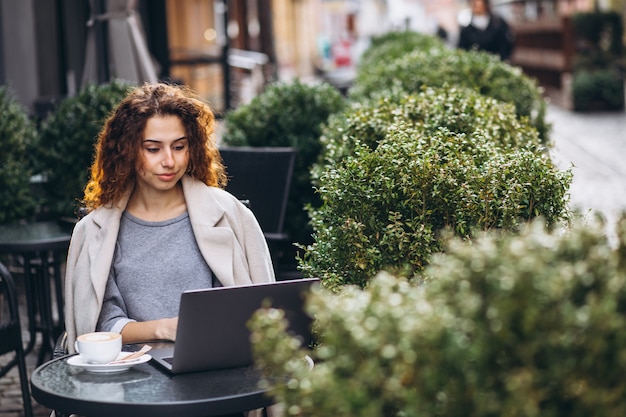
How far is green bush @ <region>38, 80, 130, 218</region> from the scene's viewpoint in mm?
6430

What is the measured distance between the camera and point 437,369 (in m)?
1.79

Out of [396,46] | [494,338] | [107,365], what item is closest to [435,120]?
[107,365]

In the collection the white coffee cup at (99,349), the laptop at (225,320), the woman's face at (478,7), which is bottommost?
the white coffee cup at (99,349)

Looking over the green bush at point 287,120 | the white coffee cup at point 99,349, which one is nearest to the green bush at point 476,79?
the green bush at point 287,120

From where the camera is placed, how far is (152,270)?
3406 mm

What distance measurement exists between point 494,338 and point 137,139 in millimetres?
1917

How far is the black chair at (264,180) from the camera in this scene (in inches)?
223

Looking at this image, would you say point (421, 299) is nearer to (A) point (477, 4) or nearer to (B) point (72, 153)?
(B) point (72, 153)

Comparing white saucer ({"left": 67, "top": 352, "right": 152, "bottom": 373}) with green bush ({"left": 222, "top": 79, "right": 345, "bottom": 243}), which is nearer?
white saucer ({"left": 67, "top": 352, "right": 152, "bottom": 373})

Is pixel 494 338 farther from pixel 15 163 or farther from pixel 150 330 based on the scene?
pixel 15 163

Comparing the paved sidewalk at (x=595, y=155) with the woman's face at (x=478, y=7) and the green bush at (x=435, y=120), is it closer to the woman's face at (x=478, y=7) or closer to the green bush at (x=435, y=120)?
the woman's face at (x=478, y=7)

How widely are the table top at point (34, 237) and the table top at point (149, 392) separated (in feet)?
7.64

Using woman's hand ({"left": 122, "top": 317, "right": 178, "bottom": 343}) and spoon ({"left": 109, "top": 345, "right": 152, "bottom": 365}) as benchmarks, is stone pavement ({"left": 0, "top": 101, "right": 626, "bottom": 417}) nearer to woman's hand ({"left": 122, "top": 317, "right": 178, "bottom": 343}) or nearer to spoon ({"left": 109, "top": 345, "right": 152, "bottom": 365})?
woman's hand ({"left": 122, "top": 317, "right": 178, "bottom": 343})

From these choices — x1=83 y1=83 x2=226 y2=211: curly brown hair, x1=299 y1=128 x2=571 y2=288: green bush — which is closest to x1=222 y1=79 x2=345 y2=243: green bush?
x1=83 y1=83 x2=226 y2=211: curly brown hair
